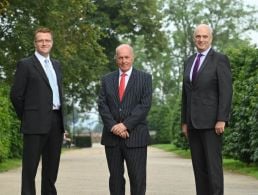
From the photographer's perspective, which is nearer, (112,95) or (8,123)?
(112,95)

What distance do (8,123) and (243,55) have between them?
7717 millimetres

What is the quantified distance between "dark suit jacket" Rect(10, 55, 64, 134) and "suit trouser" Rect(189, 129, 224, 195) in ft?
5.40

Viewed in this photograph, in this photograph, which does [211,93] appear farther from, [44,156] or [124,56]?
[44,156]

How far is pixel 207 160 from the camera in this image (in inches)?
301

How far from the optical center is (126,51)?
7465 mm

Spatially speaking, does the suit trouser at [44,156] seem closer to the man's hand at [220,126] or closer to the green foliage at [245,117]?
the man's hand at [220,126]

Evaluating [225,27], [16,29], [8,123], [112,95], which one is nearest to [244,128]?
[8,123]

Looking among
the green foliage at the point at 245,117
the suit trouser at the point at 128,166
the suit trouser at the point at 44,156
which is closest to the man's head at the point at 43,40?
the suit trouser at the point at 44,156

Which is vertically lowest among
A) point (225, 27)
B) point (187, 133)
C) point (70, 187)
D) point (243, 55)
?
point (70, 187)

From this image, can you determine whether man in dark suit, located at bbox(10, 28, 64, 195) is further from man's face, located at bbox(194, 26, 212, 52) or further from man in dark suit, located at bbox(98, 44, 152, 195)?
man's face, located at bbox(194, 26, 212, 52)

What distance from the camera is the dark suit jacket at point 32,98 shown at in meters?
7.60

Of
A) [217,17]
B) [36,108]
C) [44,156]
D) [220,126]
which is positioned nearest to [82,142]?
[217,17]

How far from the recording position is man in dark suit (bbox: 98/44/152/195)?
745 centimetres

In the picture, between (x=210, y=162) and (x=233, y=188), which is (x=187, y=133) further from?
(x=233, y=188)
